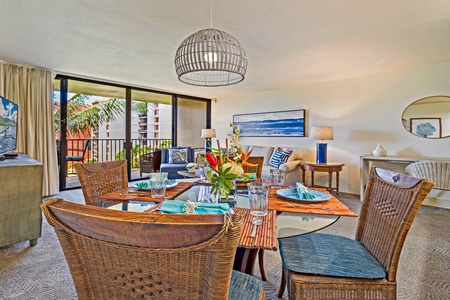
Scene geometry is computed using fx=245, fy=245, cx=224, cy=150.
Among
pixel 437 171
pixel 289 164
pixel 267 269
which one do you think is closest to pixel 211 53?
pixel 267 269

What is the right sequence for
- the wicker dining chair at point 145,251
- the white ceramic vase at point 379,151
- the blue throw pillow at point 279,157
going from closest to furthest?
the wicker dining chair at point 145,251
the white ceramic vase at point 379,151
the blue throw pillow at point 279,157

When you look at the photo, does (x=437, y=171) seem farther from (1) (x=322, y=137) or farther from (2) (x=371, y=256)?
(2) (x=371, y=256)

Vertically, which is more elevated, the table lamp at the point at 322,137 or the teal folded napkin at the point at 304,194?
the table lamp at the point at 322,137

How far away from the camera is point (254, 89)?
5.70 metres

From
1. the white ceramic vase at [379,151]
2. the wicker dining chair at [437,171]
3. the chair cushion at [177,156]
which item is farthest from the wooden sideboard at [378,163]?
the chair cushion at [177,156]

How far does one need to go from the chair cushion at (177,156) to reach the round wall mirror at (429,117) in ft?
13.8

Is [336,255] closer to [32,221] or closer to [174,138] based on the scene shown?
[32,221]

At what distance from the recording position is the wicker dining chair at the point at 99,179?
1671mm

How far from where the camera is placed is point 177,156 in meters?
5.47

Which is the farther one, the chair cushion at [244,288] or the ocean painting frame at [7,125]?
the ocean painting frame at [7,125]

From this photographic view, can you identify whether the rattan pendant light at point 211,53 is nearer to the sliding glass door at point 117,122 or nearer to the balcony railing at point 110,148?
the sliding glass door at point 117,122

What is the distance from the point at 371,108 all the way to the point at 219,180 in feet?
13.6

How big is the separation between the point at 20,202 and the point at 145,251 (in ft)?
7.86

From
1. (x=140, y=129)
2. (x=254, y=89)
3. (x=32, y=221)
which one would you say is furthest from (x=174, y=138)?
(x=32, y=221)
